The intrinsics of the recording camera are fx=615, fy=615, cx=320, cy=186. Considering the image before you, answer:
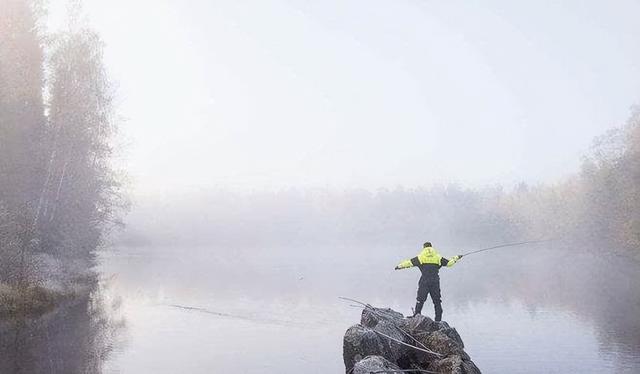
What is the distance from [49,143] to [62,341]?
20.9 meters

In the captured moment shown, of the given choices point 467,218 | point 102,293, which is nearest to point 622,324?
point 102,293

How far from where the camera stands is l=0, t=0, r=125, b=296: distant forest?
3656 centimetres

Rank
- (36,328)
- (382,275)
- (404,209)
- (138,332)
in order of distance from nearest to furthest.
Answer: (36,328), (138,332), (382,275), (404,209)

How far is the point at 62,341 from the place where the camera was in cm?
2473

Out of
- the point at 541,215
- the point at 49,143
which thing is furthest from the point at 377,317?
the point at 541,215

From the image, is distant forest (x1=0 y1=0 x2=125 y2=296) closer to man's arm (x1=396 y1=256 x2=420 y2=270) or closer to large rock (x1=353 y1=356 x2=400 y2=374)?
man's arm (x1=396 y1=256 x2=420 y2=270)

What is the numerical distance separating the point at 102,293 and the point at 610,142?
57739 mm

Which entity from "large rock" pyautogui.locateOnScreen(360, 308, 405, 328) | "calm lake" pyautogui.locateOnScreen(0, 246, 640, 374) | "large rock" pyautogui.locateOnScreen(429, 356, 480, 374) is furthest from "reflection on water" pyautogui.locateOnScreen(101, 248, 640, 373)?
"large rock" pyautogui.locateOnScreen(429, 356, 480, 374)

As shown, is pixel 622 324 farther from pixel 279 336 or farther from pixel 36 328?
pixel 36 328

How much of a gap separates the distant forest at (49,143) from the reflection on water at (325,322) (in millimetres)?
5822

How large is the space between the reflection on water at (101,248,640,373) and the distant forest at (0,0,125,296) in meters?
5.82

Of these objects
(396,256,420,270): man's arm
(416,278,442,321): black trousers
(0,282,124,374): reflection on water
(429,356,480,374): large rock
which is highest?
(396,256,420,270): man's arm

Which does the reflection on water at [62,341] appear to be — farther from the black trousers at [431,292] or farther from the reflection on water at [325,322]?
the black trousers at [431,292]

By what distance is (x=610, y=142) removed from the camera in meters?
71.5
